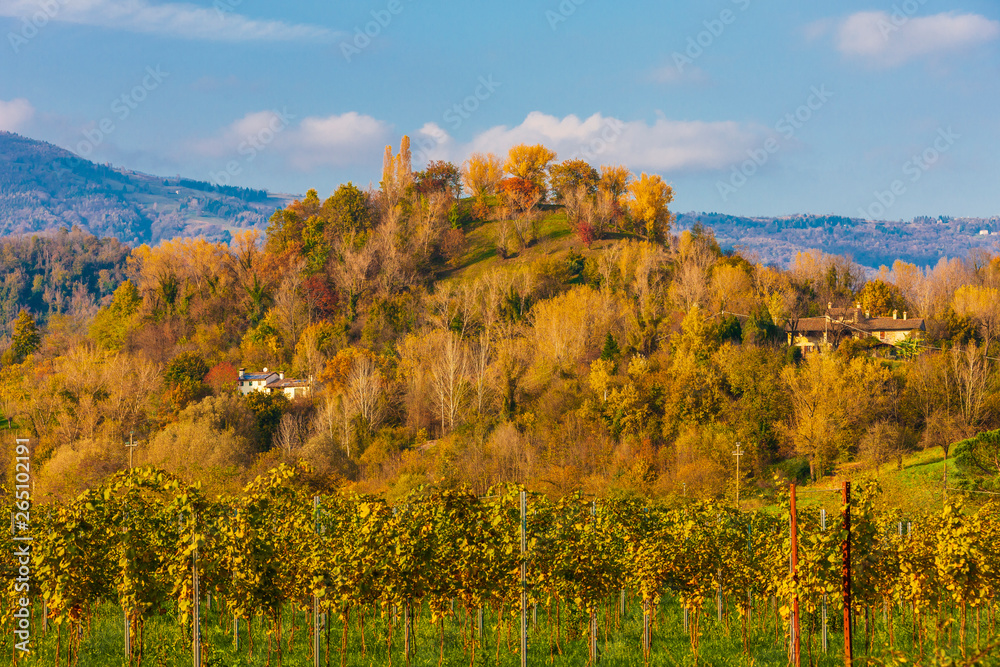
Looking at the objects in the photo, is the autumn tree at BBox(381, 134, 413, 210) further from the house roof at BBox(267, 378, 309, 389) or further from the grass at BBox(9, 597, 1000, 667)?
the grass at BBox(9, 597, 1000, 667)

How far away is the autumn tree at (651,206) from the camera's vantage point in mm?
92125

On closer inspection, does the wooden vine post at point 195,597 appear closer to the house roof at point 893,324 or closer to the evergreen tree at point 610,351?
the evergreen tree at point 610,351

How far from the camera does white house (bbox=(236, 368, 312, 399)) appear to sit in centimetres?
6819

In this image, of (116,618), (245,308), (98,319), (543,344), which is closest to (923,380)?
(543,344)

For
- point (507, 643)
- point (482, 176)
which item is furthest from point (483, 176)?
point (507, 643)

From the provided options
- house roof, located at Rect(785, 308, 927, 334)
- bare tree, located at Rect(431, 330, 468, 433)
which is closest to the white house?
bare tree, located at Rect(431, 330, 468, 433)

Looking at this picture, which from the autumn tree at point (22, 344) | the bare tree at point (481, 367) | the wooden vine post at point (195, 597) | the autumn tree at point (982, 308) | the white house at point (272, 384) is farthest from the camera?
the autumn tree at point (22, 344)

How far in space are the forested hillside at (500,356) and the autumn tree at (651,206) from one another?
0.79 ft

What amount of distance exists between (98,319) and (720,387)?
6125 cm

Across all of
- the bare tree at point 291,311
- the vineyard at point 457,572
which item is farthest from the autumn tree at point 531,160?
the vineyard at point 457,572

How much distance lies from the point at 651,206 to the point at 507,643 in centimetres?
7832

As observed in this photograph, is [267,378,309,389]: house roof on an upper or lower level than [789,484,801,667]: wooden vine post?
upper

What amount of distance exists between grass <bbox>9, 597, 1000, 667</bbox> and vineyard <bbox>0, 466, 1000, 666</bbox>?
0.08 m

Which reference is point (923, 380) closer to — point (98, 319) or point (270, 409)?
point (270, 409)
